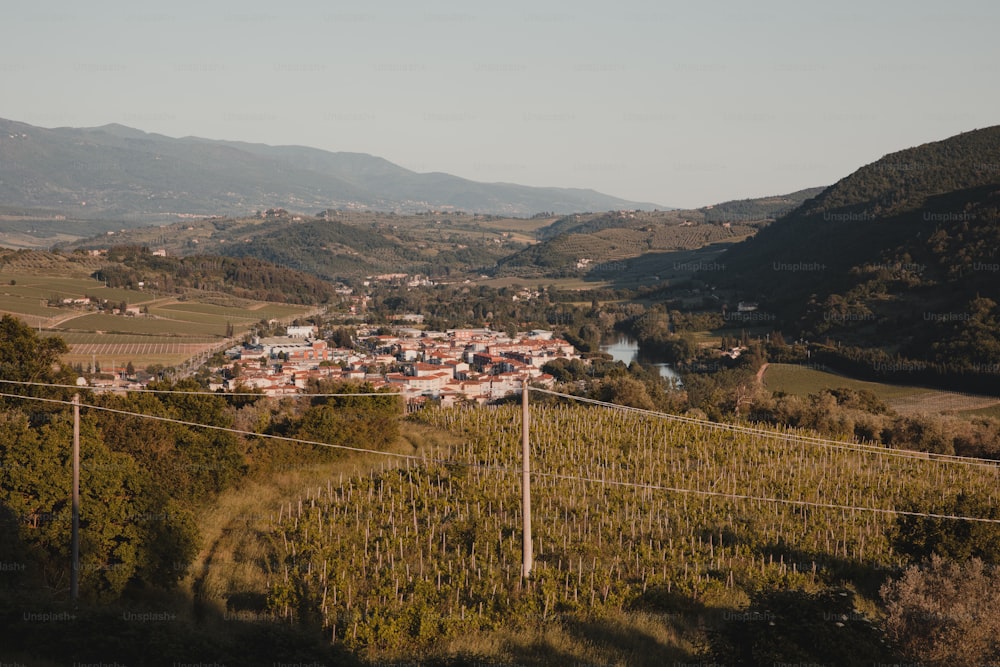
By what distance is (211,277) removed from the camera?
296ft

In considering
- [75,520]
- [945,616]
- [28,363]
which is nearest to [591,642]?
[945,616]

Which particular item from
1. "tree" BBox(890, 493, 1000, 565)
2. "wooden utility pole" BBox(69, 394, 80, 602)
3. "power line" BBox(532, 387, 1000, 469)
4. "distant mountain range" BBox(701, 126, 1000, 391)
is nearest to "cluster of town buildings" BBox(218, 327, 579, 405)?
"power line" BBox(532, 387, 1000, 469)

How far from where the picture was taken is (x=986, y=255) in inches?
2128

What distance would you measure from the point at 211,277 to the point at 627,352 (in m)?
47.4

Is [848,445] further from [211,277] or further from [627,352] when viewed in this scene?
[211,277]

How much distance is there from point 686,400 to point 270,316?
53983 mm

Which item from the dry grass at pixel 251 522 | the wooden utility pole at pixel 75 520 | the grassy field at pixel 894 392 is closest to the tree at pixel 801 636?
the dry grass at pixel 251 522

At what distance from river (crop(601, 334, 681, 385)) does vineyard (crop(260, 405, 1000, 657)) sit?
28.1m

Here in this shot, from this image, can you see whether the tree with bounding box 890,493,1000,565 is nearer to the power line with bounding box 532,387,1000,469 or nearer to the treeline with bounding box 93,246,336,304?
the power line with bounding box 532,387,1000,469

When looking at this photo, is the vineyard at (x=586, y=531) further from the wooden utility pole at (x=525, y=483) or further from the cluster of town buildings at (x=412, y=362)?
the cluster of town buildings at (x=412, y=362)

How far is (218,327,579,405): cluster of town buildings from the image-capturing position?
43562 mm

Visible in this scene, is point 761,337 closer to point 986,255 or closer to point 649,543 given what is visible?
point 986,255

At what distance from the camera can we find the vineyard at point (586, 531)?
11.9 meters

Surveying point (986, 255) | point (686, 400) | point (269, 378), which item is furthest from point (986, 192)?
point (269, 378)
